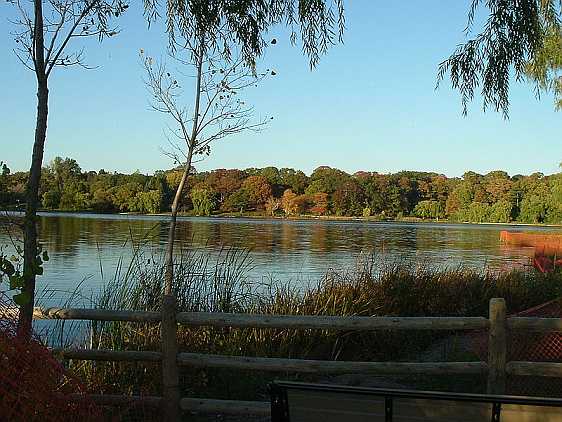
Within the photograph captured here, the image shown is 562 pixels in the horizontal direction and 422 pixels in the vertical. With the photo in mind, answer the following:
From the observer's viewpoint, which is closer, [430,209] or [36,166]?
[36,166]

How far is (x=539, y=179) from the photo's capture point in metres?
69.5

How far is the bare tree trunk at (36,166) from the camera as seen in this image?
4391 millimetres

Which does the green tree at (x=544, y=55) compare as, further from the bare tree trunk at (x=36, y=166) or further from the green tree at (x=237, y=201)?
the green tree at (x=237, y=201)

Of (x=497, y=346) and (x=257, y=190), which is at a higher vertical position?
(x=257, y=190)

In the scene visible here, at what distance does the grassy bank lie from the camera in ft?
20.1

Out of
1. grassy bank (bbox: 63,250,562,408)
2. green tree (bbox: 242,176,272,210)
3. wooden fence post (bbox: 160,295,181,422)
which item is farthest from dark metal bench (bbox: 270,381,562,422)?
green tree (bbox: 242,176,272,210)

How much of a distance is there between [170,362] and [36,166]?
5.42 ft

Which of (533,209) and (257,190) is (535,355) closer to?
(257,190)

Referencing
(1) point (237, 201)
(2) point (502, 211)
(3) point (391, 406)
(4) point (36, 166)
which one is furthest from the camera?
(2) point (502, 211)

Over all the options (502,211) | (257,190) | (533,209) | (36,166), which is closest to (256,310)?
(36,166)

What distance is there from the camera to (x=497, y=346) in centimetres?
467

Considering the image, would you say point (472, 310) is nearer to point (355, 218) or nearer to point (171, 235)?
point (171, 235)

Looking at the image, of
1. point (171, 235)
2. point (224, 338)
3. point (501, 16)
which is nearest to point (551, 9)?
point (501, 16)

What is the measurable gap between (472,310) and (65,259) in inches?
619
